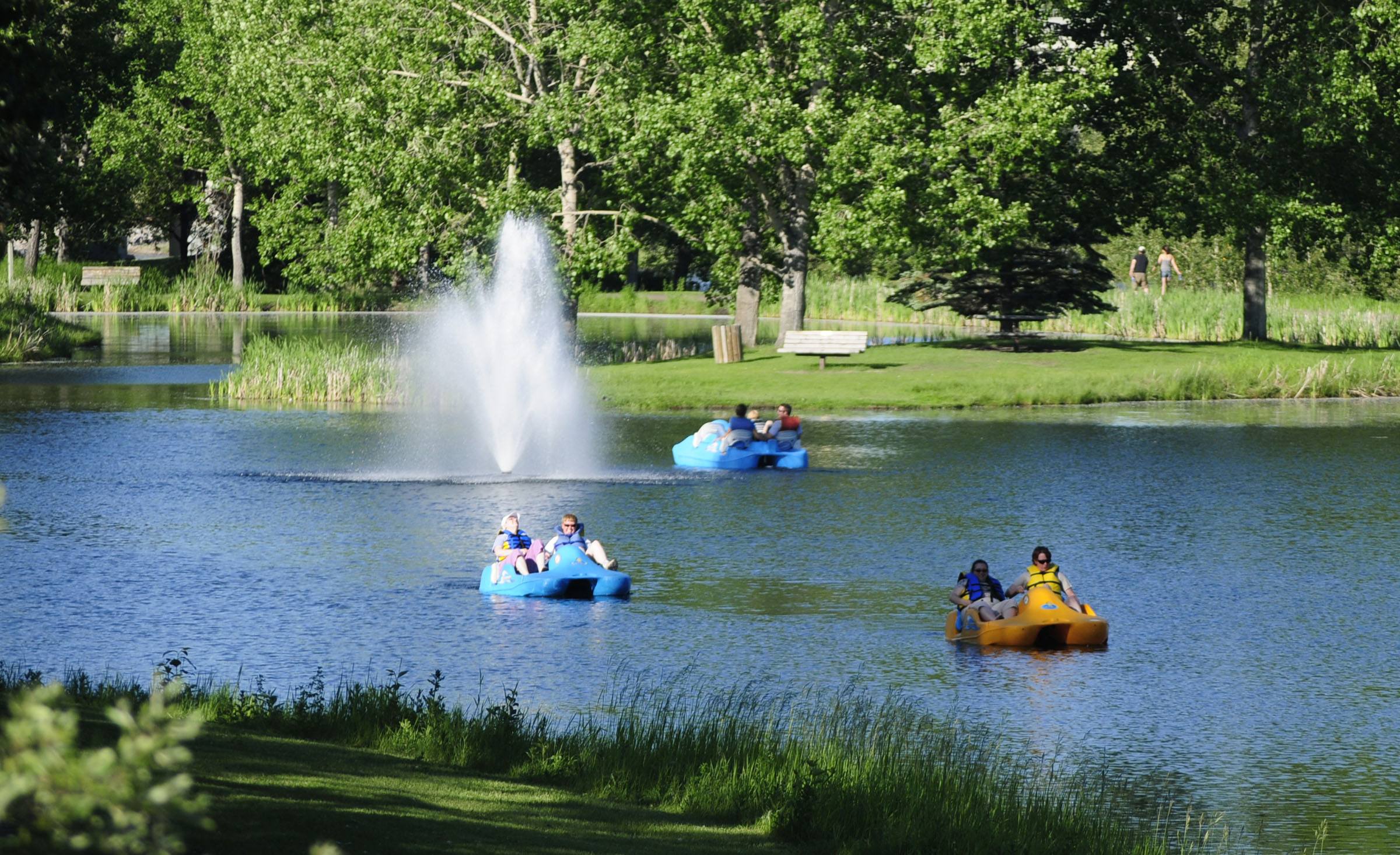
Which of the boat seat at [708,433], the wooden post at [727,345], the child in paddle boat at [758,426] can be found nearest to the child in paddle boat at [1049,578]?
the child in paddle boat at [758,426]

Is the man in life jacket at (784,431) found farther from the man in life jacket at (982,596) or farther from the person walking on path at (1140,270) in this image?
the person walking on path at (1140,270)

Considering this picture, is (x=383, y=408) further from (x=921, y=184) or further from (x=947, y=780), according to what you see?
(x=947, y=780)

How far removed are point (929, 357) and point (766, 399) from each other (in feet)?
25.0

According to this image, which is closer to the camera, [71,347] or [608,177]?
[608,177]

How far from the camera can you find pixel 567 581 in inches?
865

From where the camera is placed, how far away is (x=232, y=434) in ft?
126

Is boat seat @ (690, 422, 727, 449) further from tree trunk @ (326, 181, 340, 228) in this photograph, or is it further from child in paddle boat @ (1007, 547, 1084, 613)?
tree trunk @ (326, 181, 340, 228)

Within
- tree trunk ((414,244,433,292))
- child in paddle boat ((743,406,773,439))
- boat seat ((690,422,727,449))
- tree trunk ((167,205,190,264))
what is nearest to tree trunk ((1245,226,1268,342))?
child in paddle boat ((743,406,773,439))

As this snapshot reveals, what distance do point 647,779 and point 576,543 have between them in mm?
9072

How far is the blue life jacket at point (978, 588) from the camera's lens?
20.2 metres

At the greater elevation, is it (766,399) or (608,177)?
(608,177)

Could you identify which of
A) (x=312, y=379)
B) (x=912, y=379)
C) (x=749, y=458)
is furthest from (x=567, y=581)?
(x=912, y=379)

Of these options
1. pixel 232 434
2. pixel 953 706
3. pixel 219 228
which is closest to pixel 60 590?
pixel 953 706

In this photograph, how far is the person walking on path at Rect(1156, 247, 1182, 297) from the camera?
66312 mm
